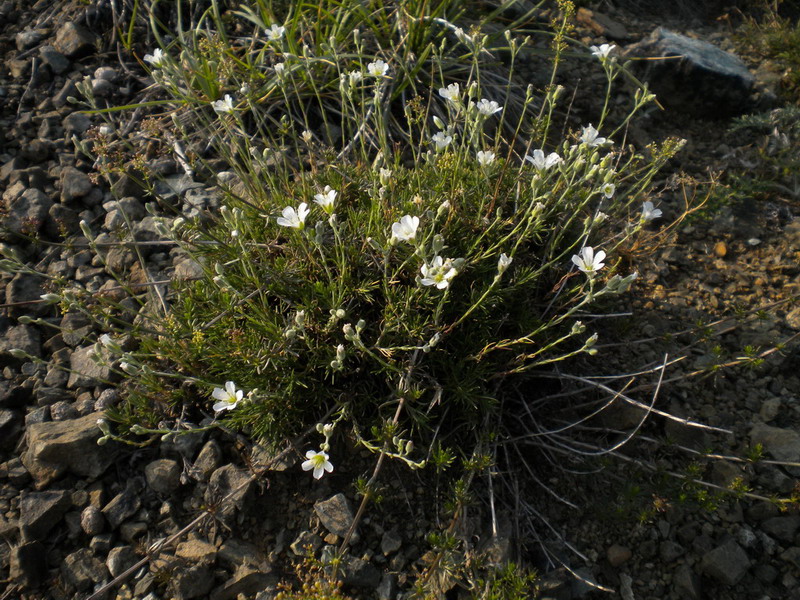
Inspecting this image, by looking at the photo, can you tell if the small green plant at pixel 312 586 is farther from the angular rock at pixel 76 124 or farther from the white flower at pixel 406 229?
the angular rock at pixel 76 124

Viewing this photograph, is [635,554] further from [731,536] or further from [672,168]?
[672,168]

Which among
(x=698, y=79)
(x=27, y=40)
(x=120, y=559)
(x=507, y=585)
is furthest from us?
(x=698, y=79)

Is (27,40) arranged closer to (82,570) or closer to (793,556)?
(82,570)

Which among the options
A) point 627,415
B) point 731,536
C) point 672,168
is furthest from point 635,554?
point 672,168

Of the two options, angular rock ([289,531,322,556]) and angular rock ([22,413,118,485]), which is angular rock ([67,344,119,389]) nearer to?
angular rock ([22,413,118,485])

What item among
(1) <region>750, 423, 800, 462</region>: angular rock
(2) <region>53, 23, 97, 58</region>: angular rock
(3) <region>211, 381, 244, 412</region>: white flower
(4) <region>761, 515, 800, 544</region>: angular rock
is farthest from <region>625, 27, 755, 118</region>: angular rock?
(2) <region>53, 23, 97, 58</region>: angular rock

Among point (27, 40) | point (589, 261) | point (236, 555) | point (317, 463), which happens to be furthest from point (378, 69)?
point (27, 40)

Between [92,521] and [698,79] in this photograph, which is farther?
[698,79]
